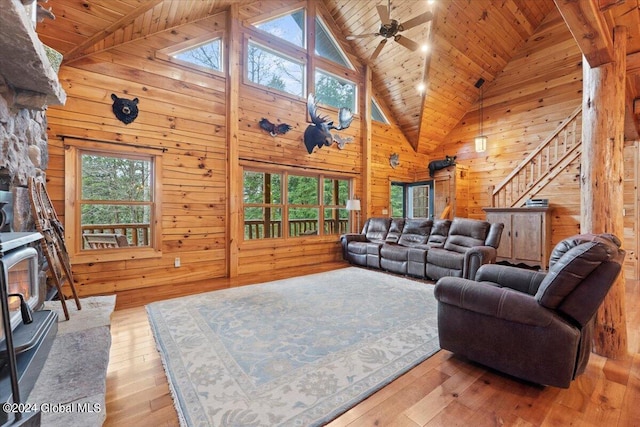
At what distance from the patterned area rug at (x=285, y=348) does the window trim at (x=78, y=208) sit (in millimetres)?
1087

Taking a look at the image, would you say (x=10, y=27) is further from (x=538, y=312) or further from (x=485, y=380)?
(x=485, y=380)

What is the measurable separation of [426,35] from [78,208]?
6.27 meters

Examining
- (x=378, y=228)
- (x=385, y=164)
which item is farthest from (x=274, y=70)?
(x=378, y=228)

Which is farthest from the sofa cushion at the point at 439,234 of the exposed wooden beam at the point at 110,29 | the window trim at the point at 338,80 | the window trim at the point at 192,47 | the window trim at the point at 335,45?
the exposed wooden beam at the point at 110,29

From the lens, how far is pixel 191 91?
171 inches

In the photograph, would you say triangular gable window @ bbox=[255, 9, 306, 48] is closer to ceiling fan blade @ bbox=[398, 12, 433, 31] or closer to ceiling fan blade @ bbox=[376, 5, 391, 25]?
ceiling fan blade @ bbox=[376, 5, 391, 25]

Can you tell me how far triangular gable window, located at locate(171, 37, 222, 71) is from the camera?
171 inches

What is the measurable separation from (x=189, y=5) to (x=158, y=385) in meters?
4.61

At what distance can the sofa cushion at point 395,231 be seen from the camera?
17.9 feet

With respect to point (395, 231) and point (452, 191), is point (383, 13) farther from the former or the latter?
point (452, 191)

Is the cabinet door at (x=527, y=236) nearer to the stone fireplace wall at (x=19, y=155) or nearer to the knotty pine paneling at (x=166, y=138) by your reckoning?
the knotty pine paneling at (x=166, y=138)

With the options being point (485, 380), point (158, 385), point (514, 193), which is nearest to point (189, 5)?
point (158, 385)

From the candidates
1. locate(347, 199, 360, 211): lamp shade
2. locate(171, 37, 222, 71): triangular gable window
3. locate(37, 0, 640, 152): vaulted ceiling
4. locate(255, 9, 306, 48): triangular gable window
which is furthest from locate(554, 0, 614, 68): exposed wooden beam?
locate(255, 9, 306, 48): triangular gable window

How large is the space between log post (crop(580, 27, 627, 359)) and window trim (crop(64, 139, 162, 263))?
485 centimetres
